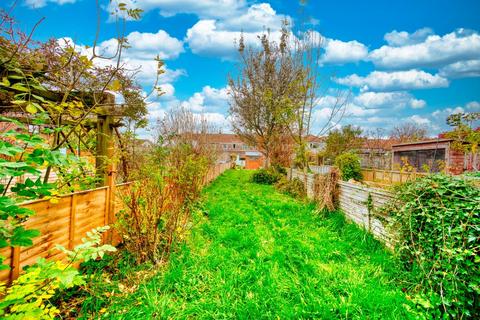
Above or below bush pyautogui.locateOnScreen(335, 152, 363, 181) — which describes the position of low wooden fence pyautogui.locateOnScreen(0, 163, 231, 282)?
below

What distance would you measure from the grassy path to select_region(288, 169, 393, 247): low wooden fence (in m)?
0.23

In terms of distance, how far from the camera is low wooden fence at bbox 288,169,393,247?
4.52 meters

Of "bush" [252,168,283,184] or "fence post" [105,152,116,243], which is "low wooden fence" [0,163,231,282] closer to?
"fence post" [105,152,116,243]

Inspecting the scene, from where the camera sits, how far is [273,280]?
3432 millimetres

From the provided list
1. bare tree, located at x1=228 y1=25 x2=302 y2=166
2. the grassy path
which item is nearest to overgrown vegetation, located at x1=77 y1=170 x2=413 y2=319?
the grassy path

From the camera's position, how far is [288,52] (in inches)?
605

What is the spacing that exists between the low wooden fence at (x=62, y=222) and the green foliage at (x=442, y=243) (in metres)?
4.05

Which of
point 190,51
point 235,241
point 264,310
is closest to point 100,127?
point 235,241

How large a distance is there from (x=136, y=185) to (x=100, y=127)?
1.19 m

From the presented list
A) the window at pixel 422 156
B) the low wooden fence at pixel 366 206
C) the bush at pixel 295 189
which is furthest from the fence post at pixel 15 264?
the window at pixel 422 156

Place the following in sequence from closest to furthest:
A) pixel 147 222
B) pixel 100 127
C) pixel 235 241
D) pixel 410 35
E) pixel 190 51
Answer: pixel 147 222 < pixel 100 127 < pixel 235 241 < pixel 410 35 < pixel 190 51

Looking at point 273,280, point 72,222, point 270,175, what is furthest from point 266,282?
point 270,175

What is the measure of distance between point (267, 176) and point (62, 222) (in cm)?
1406

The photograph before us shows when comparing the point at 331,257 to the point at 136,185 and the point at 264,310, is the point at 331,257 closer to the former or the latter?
the point at 264,310
